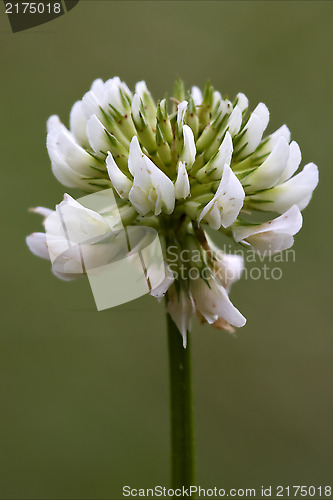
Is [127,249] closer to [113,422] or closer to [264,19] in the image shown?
[113,422]

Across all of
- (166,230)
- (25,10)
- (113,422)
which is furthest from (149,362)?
(166,230)

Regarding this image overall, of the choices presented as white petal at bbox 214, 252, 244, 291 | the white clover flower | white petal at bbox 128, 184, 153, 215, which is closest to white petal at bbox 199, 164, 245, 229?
the white clover flower

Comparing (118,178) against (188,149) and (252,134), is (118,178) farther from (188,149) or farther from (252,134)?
(252,134)

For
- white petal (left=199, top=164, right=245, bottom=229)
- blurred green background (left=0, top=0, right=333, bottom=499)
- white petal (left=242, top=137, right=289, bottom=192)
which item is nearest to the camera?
white petal (left=199, top=164, right=245, bottom=229)

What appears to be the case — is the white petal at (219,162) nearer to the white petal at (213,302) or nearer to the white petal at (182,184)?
the white petal at (182,184)

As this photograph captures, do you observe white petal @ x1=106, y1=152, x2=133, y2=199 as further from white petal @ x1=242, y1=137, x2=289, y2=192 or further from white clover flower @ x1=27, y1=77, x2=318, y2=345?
white petal @ x1=242, y1=137, x2=289, y2=192

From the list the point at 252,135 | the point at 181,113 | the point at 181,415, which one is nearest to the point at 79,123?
the point at 181,113

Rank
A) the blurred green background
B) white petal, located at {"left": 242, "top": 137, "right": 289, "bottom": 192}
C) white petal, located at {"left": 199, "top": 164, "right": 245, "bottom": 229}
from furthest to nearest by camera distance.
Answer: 1. the blurred green background
2. white petal, located at {"left": 242, "top": 137, "right": 289, "bottom": 192}
3. white petal, located at {"left": 199, "top": 164, "right": 245, "bottom": 229}
